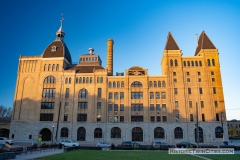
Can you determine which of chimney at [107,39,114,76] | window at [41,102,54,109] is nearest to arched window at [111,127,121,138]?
window at [41,102,54,109]

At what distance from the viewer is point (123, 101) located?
5597cm

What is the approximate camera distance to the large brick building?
53.0 metres

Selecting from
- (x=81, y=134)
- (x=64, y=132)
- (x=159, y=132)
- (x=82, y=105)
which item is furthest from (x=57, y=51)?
(x=159, y=132)

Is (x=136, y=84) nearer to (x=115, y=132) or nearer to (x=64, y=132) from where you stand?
(x=115, y=132)

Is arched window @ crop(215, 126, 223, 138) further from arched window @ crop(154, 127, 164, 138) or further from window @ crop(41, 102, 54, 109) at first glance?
window @ crop(41, 102, 54, 109)

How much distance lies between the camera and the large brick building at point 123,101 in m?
53.0

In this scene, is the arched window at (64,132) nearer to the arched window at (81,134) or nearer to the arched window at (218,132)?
the arched window at (81,134)

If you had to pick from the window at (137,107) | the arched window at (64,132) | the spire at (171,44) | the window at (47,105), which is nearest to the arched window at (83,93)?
the window at (47,105)

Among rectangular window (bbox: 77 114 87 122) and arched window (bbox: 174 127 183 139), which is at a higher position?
rectangular window (bbox: 77 114 87 122)

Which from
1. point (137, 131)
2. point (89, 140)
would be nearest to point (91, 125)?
point (89, 140)

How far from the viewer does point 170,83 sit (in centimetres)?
5603

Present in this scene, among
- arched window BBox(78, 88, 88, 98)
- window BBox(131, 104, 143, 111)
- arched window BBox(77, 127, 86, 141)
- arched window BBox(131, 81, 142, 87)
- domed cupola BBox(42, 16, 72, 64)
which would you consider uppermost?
domed cupola BBox(42, 16, 72, 64)

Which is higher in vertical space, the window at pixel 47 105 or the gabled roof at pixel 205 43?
the gabled roof at pixel 205 43

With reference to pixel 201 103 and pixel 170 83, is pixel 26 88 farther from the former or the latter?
pixel 201 103
